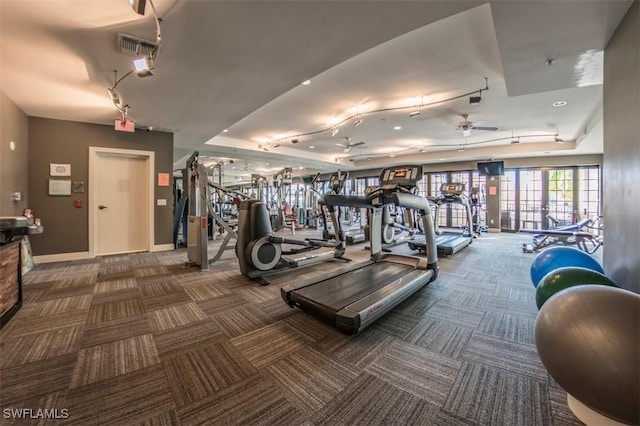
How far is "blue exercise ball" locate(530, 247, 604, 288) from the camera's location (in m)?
2.56

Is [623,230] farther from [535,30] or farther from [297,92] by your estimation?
[297,92]

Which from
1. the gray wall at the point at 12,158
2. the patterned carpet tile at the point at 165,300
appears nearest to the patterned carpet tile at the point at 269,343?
the patterned carpet tile at the point at 165,300

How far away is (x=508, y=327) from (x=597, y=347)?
1281 mm

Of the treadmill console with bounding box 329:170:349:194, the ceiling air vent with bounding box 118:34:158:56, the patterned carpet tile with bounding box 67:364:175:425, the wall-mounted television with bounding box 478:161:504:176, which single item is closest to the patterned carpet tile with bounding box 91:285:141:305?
the patterned carpet tile with bounding box 67:364:175:425

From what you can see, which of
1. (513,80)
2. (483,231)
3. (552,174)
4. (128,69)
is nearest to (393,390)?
(513,80)

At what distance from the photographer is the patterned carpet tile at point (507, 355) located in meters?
1.69

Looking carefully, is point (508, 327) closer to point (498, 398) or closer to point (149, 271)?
point (498, 398)

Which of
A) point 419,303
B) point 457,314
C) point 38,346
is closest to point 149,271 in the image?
point 38,346

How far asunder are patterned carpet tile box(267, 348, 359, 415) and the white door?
5218 mm

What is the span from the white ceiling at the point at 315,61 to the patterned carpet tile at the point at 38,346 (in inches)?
104

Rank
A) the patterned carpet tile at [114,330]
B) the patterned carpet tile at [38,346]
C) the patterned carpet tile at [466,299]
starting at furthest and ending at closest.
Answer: the patterned carpet tile at [466,299]
the patterned carpet tile at [114,330]
the patterned carpet tile at [38,346]

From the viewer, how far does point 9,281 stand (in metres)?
2.40

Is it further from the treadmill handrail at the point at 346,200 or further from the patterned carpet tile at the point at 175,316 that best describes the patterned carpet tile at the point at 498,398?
the patterned carpet tile at the point at 175,316

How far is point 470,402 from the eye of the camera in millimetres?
1421
